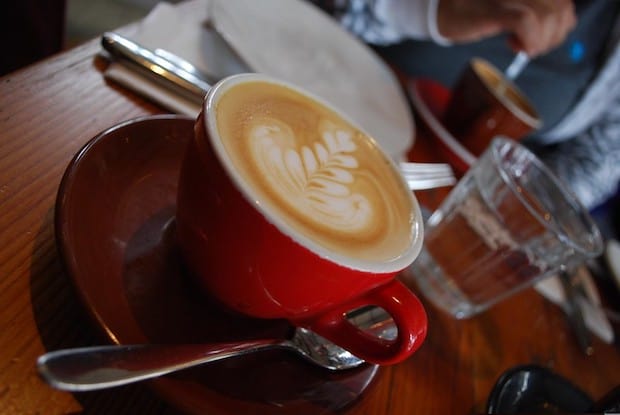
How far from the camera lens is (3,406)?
0.24m

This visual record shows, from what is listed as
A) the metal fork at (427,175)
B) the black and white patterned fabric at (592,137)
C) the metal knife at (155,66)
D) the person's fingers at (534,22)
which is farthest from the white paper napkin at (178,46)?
the black and white patterned fabric at (592,137)

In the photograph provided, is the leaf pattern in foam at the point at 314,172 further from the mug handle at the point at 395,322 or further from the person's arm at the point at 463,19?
the person's arm at the point at 463,19

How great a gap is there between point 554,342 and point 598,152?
40.8 inches

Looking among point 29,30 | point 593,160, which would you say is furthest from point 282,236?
point 593,160

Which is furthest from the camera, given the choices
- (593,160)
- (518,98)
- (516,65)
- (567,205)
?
(593,160)

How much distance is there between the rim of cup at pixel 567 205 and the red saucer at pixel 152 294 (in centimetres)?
27

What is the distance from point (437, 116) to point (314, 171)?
1.82ft

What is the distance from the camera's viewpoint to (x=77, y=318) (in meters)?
0.28

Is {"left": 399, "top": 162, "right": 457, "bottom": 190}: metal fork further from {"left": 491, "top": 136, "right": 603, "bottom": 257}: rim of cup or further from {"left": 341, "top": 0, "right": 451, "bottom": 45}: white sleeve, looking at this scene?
{"left": 341, "top": 0, "right": 451, "bottom": 45}: white sleeve

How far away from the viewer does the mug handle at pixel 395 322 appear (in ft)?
0.93

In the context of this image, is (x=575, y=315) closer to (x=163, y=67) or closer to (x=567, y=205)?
(x=567, y=205)

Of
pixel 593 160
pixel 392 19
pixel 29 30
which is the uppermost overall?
pixel 392 19

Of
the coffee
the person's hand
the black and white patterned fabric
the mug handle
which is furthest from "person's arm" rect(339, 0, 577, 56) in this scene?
the mug handle

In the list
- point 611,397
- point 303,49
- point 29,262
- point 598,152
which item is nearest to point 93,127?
point 29,262
